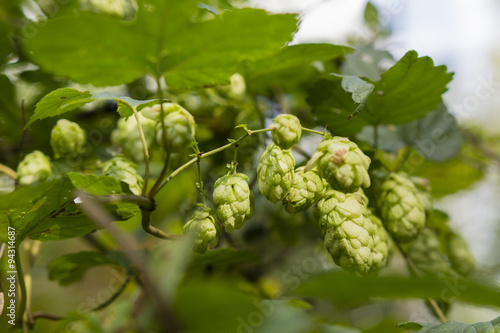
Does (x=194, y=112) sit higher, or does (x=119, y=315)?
(x=194, y=112)

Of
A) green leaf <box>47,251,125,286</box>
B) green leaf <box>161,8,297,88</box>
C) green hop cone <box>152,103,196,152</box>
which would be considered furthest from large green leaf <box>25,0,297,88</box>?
green leaf <box>47,251,125,286</box>

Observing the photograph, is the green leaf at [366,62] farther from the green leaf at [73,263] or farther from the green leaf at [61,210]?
the green leaf at [73,263]

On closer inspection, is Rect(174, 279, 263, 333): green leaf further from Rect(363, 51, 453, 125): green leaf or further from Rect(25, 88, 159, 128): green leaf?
Rect(363, 51, 453, 125): green leaf

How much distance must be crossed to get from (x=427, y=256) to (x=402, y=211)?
344mm

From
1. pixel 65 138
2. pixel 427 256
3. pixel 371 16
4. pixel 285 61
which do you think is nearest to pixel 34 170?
pixel 65 138

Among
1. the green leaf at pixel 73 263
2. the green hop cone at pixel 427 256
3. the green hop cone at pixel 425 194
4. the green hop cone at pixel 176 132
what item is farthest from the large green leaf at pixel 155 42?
the green hop cone at pixel 427 256

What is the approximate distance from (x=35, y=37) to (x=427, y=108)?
101 cm

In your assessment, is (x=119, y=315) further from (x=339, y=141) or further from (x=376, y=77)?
(x=376, y=77)

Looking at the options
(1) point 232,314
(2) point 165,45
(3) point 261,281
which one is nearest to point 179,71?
(2) point 165,45

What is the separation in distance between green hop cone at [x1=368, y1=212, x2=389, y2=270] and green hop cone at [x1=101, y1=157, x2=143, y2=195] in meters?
0.56

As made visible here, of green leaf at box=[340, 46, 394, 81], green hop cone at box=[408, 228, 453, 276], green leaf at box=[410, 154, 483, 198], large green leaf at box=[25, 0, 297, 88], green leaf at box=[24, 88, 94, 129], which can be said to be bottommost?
green leaf at box=[410, 154, 483, 198]

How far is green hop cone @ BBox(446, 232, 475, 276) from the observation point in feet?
4.99

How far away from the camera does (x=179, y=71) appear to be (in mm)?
897

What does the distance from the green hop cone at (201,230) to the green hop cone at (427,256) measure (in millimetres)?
727
